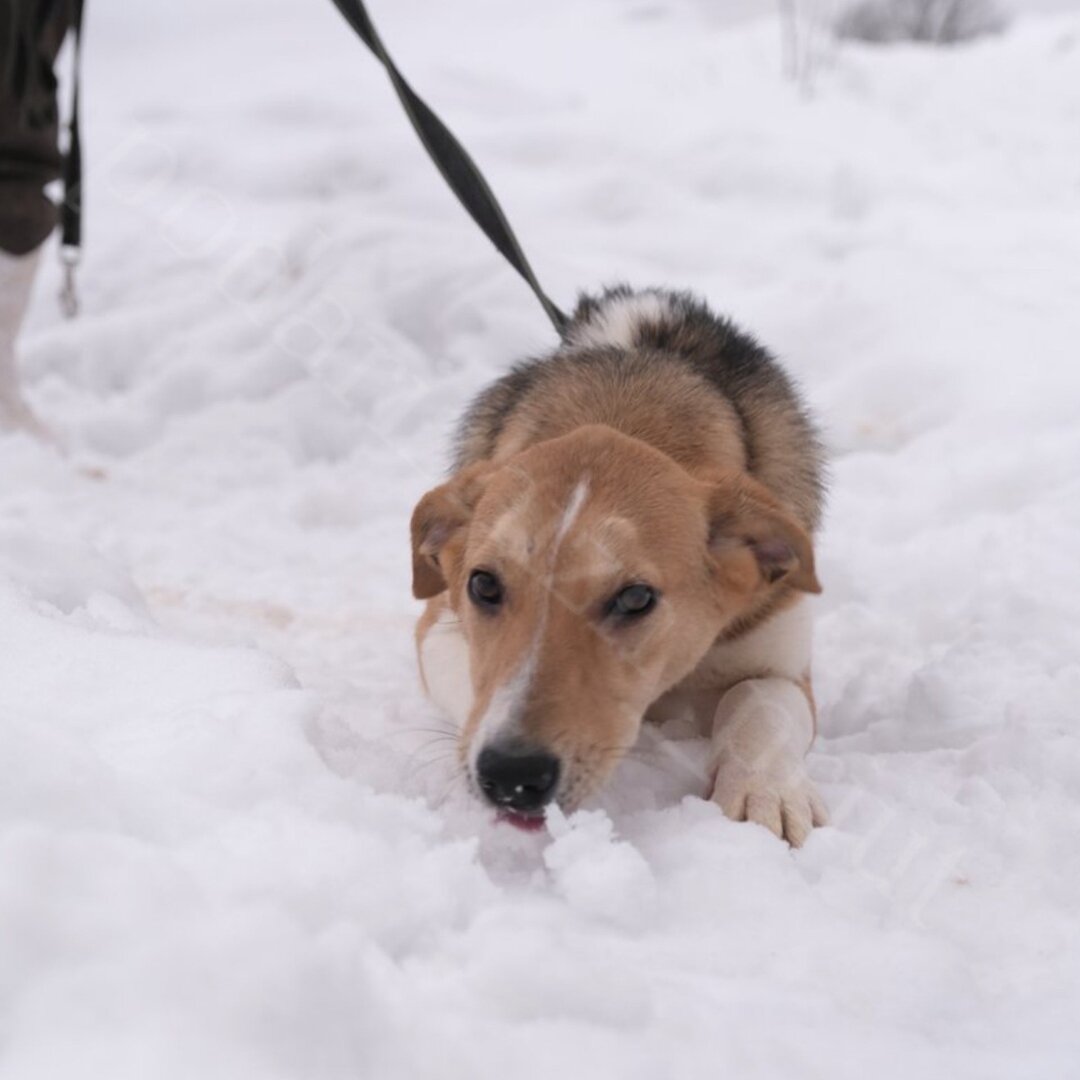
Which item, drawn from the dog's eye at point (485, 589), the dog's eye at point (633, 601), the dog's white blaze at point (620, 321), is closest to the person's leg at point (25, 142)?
the dog's white blaze at point (620, 321)

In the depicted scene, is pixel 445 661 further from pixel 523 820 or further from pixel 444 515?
pixel 523 820

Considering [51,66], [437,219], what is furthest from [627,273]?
[51,66]

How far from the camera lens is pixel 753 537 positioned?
2.49m

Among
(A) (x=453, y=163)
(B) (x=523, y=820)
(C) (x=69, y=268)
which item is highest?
(A) (x=453, y=163)

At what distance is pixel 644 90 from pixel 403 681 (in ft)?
27.6

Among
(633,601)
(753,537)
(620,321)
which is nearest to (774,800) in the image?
(633,601)

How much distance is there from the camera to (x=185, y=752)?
68.6 inches

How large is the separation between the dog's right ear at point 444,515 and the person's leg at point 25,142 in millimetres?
2500

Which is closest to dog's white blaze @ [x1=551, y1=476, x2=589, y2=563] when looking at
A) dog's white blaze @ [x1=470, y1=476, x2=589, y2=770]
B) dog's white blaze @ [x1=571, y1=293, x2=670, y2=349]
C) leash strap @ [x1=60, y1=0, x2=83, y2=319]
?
dog's white blaze @ [x1=470, y1=476, x2=589, y2=770]

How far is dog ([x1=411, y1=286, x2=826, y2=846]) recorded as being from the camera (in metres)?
2.13

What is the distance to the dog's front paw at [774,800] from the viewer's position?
83.7 inches

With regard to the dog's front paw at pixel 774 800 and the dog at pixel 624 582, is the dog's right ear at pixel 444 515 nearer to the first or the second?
the dog at pixel 624 582

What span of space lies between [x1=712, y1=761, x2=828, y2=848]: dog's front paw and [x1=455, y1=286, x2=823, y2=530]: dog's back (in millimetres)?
720

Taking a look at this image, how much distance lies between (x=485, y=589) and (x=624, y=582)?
0.29 metres
